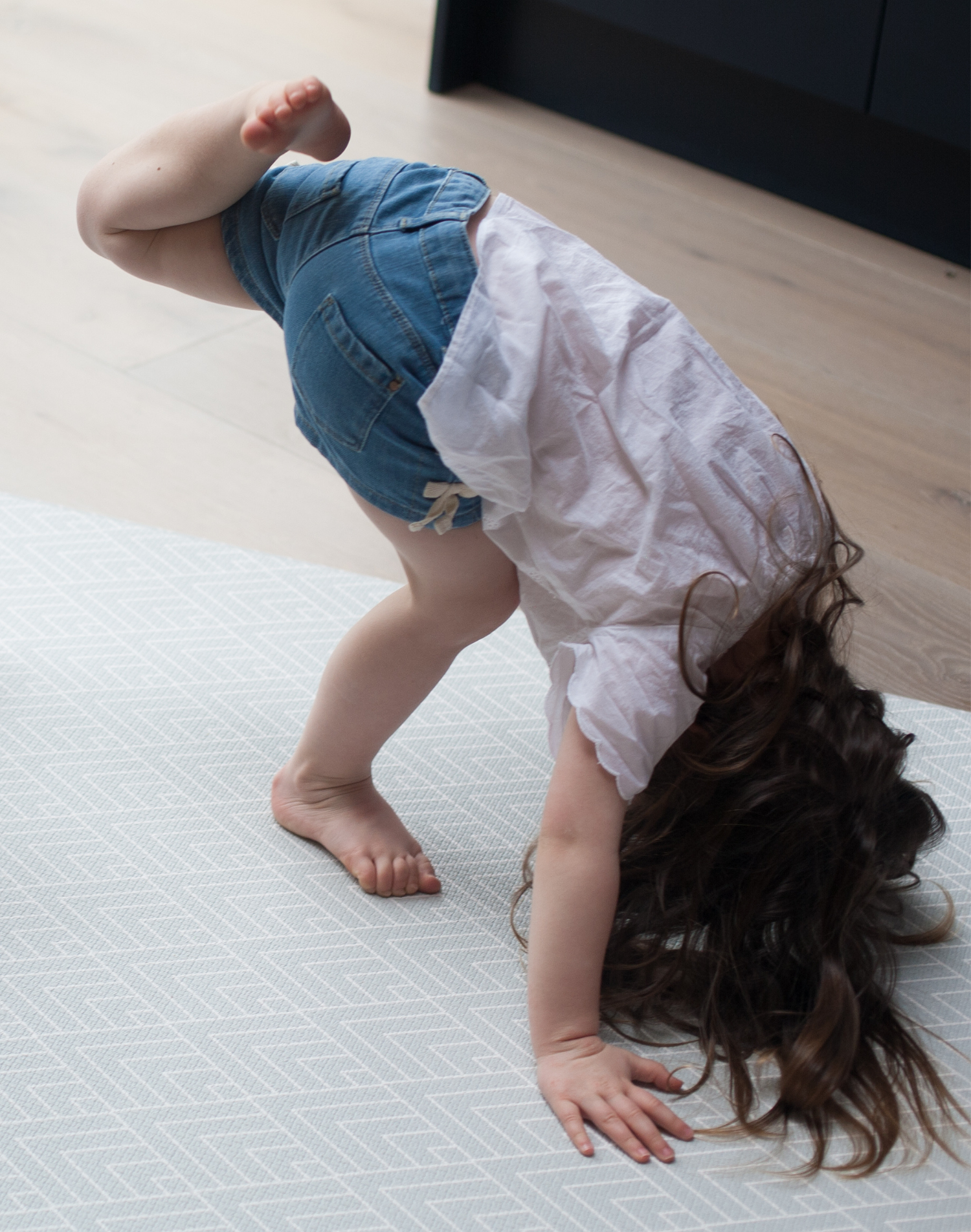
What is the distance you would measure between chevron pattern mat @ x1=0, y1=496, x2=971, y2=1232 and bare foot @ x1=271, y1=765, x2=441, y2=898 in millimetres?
13

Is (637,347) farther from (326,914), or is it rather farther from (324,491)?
(324,491)

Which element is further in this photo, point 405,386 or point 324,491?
point 324,491

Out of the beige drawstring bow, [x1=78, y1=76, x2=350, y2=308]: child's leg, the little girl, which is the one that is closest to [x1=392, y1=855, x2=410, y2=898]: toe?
the little girl

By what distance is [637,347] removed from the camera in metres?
0.68

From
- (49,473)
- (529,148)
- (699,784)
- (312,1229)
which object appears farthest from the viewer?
(529,148)

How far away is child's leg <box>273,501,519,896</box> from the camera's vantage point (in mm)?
734

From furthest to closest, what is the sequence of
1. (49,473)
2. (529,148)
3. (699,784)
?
(529,148)
(49,473)
(699,784)

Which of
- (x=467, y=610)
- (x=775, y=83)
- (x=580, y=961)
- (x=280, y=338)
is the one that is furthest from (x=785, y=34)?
(x=580, y=961)

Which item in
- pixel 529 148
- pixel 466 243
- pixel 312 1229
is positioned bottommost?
pixel 312 1229

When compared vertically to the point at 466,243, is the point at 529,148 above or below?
below

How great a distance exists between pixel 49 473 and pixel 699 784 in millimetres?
714

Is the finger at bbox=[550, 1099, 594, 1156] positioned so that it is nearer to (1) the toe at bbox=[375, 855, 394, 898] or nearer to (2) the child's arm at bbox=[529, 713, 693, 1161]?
(2) the child's arm at bbox=[529, 713, 693, 1161]

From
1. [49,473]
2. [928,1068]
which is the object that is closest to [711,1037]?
[928,1068]

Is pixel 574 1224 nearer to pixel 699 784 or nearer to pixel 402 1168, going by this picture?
pixel 402 1168
